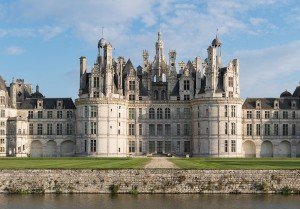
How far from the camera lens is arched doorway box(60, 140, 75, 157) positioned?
94.5 m

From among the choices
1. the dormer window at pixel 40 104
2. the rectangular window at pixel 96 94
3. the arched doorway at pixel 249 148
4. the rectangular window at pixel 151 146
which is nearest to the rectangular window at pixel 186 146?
the rectangular window at pixel 151 146

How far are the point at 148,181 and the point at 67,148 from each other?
48.9 m

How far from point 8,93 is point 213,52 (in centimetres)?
3373

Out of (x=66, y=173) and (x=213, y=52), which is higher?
(x=213, y=52)

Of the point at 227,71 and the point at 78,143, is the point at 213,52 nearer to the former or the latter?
the point at 227,71

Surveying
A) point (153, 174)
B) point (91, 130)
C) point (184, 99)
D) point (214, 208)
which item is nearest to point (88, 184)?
point (153, 174)

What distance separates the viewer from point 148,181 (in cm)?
4809

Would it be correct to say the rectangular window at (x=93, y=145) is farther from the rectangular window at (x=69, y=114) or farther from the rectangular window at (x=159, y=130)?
the rectangular window at (x=159, y=130)

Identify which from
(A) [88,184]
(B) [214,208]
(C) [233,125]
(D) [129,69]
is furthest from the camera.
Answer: (D) [129,69]

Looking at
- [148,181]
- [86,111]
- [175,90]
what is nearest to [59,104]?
[86,111]

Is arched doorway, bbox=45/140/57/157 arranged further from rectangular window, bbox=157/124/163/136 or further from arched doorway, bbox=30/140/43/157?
rectangular window, bbox=157/124/163/136

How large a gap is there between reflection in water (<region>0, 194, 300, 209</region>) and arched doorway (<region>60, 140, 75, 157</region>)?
159ft

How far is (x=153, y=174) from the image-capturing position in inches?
1906

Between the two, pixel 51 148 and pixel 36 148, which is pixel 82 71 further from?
pixel 36 148
